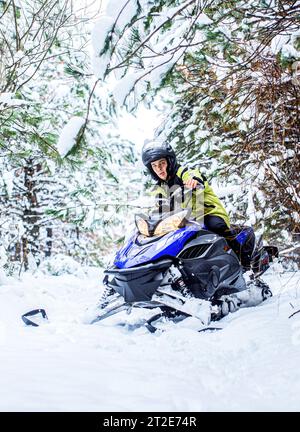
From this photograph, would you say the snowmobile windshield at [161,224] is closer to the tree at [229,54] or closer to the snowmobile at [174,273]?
the snowmobile at [174,273]

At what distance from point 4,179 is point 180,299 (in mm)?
7735

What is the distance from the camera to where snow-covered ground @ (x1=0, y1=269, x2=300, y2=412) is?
2.07m

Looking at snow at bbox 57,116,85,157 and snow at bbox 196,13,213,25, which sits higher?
snow at bbox 196,13,213,25

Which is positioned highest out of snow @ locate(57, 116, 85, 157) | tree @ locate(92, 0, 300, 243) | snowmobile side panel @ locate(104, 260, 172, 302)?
tree @ locate(92, 0, 300, 243)

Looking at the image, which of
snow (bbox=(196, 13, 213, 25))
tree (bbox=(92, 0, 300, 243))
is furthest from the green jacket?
snow (bbox=(196, 13, 213, 25))

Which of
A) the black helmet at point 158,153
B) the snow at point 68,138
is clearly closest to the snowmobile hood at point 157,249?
the black helmet at point 158,153

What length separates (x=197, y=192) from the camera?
→ 15.5 feet

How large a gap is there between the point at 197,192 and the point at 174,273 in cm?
94

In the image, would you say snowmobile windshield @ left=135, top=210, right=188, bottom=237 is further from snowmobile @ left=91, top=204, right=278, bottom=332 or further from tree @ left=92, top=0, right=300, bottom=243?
tree @ left=92, top=0, right=300, bottom=243

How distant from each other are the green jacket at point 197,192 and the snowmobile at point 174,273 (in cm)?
26

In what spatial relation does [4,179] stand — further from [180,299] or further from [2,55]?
[180,299]

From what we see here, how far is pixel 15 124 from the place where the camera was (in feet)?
19.7

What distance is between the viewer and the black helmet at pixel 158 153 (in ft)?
15.8
